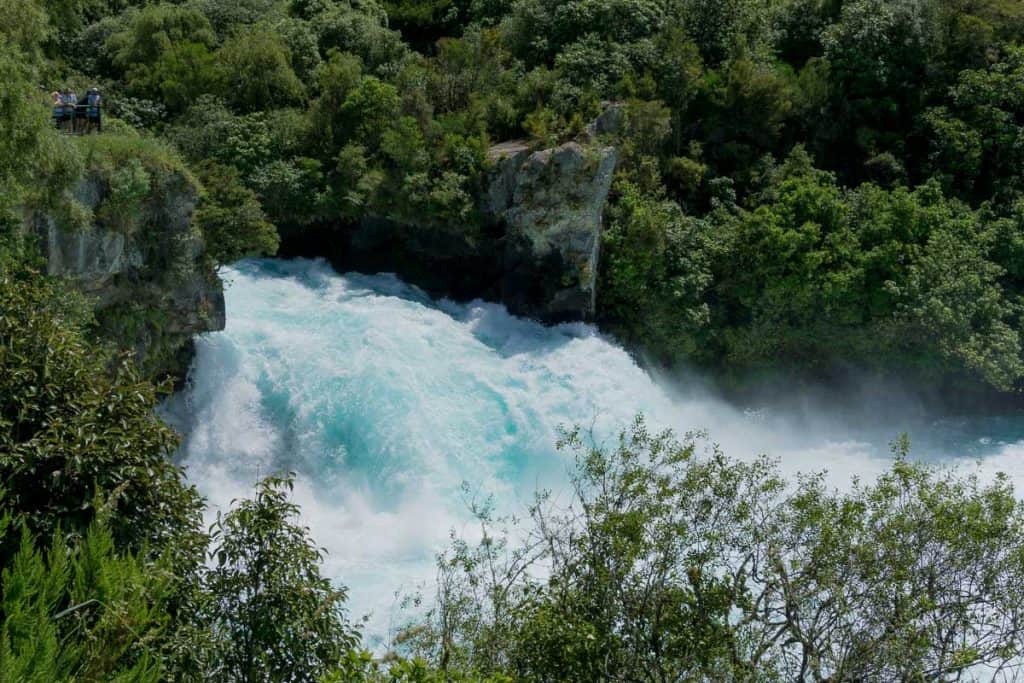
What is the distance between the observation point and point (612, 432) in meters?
25.2

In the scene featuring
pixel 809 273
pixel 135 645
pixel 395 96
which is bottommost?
pixel 809 273

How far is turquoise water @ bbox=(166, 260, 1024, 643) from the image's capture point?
21.4 metres

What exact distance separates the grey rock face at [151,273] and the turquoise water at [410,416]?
1.39 meters

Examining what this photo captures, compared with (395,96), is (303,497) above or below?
below

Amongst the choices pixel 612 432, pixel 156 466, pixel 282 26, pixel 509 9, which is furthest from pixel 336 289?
pixel 156 466

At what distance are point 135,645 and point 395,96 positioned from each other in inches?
923

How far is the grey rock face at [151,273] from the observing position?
20.1 meters

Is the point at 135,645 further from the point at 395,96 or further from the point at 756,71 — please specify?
the point at 756,71

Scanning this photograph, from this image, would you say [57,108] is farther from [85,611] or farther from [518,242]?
[85,611]

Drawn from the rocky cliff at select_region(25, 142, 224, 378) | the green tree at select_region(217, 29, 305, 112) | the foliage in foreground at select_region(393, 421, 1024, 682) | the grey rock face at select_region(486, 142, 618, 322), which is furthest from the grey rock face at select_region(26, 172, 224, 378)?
the foliage in foreground at select_region(393, 421, 1024, 682)

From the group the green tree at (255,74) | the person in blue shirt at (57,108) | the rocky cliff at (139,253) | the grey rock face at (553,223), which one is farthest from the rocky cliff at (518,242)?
the person in blue shirt at (57,108)

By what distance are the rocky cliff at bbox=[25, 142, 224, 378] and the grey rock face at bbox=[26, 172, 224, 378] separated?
0.02 m

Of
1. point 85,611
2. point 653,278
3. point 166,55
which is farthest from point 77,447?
point 166,55

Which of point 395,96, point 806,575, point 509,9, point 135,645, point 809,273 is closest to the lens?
point 135,645
